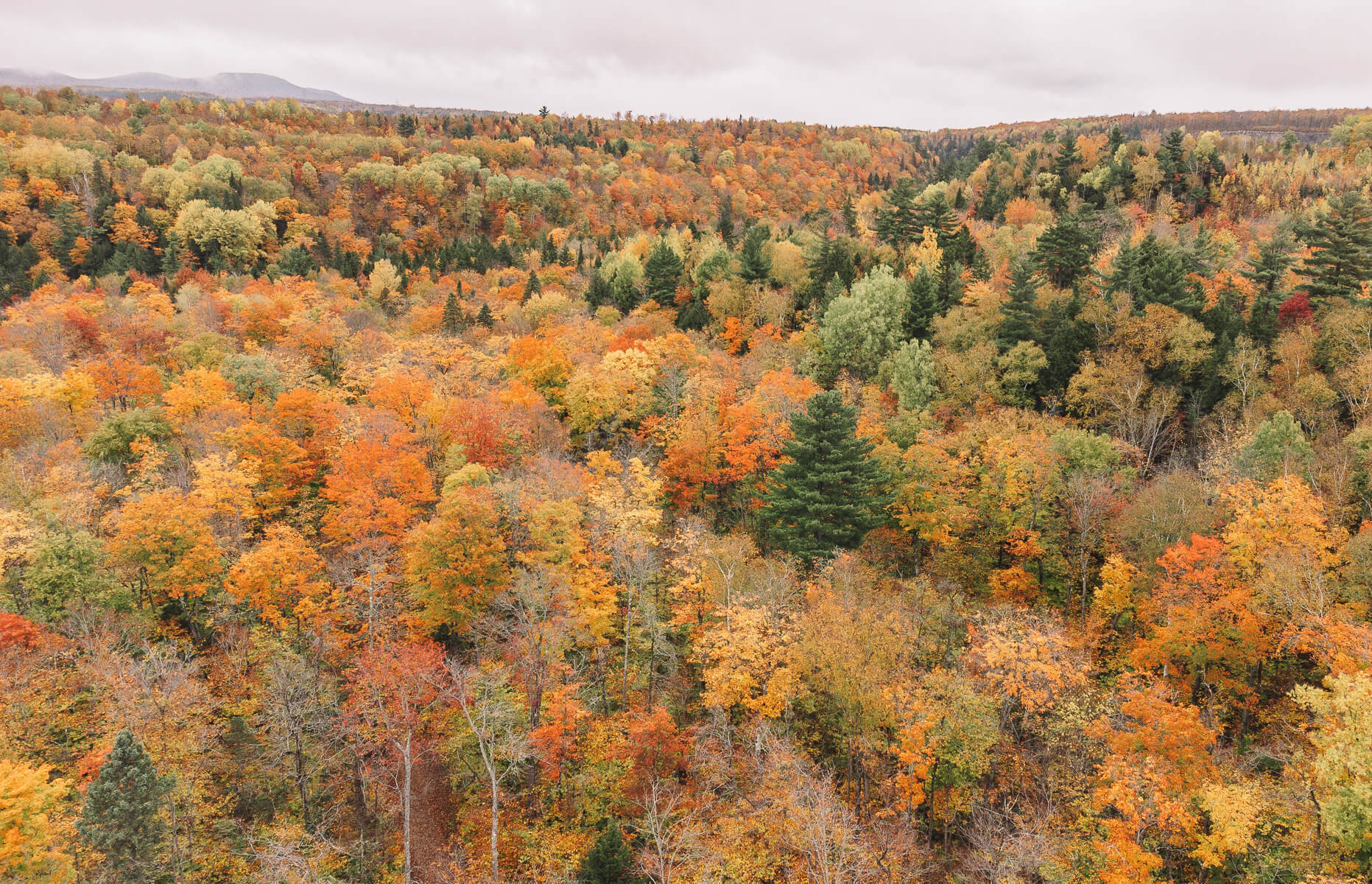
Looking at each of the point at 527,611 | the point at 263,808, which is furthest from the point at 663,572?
the point at 263,808

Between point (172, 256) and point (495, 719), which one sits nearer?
point (495, 719)

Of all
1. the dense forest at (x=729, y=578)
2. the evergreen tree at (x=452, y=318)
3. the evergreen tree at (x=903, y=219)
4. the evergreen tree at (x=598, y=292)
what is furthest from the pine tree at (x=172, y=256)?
the evergreen tree at (x=903, y=219)

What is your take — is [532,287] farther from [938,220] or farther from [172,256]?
[172,256]

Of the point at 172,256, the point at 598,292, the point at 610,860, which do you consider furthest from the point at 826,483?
the point at 172,256

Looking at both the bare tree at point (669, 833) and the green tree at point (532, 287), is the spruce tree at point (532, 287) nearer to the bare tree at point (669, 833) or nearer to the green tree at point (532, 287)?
the green tree at point (532, 287)

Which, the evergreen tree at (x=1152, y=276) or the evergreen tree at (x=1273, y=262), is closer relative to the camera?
the evergreen tree at (x=1152, y=276)
